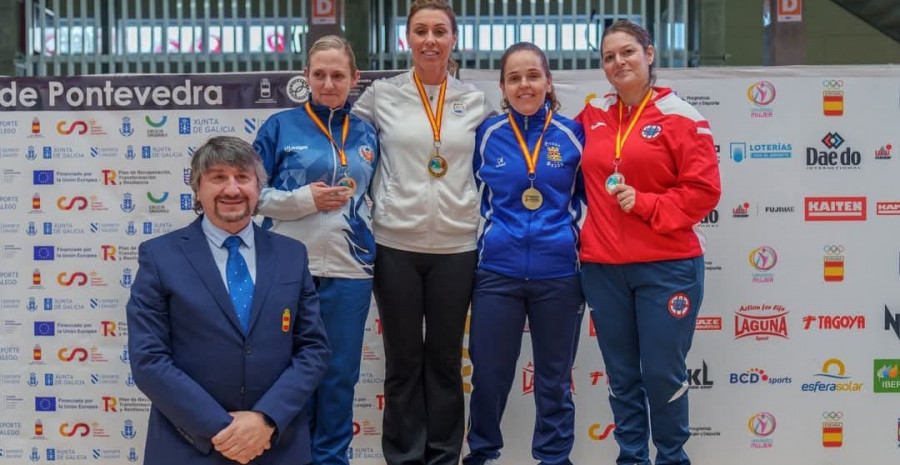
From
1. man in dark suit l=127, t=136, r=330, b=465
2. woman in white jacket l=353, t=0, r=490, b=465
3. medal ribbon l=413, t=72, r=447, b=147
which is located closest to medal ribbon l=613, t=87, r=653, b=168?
woman in white jacket l=353, t=0, r=490, b=465

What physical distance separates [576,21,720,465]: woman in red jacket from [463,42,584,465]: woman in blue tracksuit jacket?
0.08m

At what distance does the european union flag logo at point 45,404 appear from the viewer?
3914 mm

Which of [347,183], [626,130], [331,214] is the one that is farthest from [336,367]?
→ [626,130]

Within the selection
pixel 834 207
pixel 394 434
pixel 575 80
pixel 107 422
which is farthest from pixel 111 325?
pixel 834 207

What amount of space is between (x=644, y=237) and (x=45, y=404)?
2.81 meters

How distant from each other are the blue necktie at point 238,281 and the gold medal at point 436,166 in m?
0.80

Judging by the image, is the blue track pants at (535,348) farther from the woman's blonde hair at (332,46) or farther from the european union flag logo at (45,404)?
the european union flag logo at (45,404)

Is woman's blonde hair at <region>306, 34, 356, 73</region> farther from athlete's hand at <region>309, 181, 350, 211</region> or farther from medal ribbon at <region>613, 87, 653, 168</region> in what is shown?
medal ribbon at <region>613, 87, 653, 168</region>

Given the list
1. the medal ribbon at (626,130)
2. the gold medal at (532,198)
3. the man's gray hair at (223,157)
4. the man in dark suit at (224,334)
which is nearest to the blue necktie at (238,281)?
the man in dark suit at (224,334)

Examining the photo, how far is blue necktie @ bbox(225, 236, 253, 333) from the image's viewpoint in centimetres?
241

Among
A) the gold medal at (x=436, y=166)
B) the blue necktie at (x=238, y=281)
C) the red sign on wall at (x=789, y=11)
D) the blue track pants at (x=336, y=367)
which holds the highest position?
the red sign on wall at (x=789, y=11)

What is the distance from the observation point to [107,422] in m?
3.91

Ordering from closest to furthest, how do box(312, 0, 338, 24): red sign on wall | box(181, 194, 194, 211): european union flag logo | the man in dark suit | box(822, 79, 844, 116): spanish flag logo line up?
the man in dark suit, box(822, 79, 844, 116): spanish flag logo, box(181, 194, 194, 211): european union flag logo, box(312, 0, 338, 24): red sign on wall

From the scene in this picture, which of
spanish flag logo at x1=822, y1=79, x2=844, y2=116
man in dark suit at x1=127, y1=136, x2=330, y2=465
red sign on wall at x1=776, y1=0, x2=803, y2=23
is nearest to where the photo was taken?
man in dark suit at x1=127, y1=136, x2=330, y2=465
